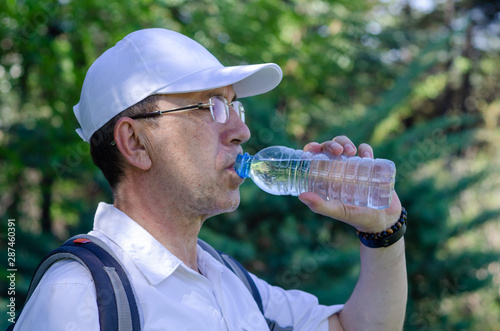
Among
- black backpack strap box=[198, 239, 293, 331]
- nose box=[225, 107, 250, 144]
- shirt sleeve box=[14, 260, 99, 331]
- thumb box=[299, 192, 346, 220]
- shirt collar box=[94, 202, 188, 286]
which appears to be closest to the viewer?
shirt sleeve box=[14, 260, 99, 331]

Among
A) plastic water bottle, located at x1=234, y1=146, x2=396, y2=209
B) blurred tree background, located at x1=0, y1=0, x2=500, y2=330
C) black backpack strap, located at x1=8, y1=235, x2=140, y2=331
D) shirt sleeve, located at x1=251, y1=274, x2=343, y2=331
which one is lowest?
blurred tree background, located at x1=0, y1=0, x2=500, y2=330

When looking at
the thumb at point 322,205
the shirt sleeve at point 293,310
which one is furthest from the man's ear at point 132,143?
the shirt sleeve at point 293,310

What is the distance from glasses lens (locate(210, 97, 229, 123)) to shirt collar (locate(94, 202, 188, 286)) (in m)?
0.50

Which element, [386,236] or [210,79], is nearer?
[210,79]

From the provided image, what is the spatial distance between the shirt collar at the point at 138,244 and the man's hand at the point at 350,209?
533 millimetres

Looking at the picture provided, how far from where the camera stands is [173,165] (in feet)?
5.55

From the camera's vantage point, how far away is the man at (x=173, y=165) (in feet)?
5.32

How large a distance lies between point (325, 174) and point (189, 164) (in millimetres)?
702

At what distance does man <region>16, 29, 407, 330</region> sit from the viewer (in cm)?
162

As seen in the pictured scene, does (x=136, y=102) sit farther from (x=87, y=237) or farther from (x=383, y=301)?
(x=383, y=301)

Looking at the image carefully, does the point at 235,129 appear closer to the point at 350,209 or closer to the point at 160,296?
the point at 350,209

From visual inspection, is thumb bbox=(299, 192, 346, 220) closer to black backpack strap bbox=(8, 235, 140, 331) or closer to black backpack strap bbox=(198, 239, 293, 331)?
black backpack strap bbox=(198, 239, 293, 331)

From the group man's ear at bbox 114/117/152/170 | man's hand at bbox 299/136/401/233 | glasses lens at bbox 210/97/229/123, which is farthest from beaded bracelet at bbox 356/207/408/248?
man's ear at bbox 114/117/152/170

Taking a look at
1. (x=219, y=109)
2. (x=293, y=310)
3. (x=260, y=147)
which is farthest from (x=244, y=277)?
(x=260, y=147)
